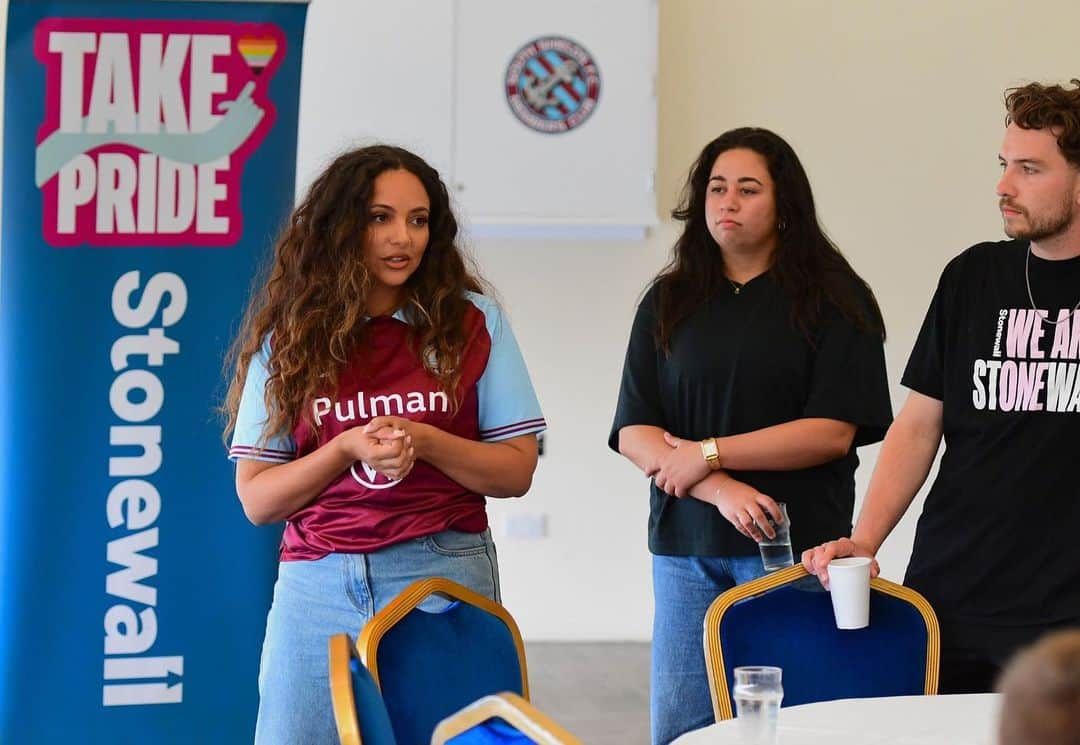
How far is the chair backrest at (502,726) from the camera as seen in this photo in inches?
51.6

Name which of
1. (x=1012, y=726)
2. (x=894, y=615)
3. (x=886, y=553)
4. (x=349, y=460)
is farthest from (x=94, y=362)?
(x=886, y=553)

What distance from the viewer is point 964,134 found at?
598 centimetres

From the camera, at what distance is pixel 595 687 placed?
17.0ft

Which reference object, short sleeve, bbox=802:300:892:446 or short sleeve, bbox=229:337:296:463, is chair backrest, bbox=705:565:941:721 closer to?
short sleeve, bbox=802:300:892:446

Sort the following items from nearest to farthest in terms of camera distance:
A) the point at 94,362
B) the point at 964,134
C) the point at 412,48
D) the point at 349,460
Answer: the point at 349,460 → the point at 94,362 → the point at 412,48 → the point at 964,134

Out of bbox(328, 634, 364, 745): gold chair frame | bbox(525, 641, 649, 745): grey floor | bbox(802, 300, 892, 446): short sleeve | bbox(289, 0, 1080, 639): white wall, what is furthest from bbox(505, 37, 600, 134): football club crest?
bbox(328, 634, 364, 745): gold chair frame

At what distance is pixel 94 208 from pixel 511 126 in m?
2.72

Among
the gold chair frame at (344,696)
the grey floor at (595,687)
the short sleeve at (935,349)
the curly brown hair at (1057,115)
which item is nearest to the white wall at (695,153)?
the grey floor at (595,687)

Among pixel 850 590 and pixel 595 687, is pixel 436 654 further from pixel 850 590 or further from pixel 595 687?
pixel 595 687

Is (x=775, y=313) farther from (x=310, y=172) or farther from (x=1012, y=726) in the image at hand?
(x=310, y=172)

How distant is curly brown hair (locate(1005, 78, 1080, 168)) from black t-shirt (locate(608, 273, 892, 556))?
0.58 meters

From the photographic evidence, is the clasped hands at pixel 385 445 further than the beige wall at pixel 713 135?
No

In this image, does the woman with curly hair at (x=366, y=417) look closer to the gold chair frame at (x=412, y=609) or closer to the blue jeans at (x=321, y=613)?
the blue jeans at (x=321, y=613)

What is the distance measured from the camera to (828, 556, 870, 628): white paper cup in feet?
7.22
